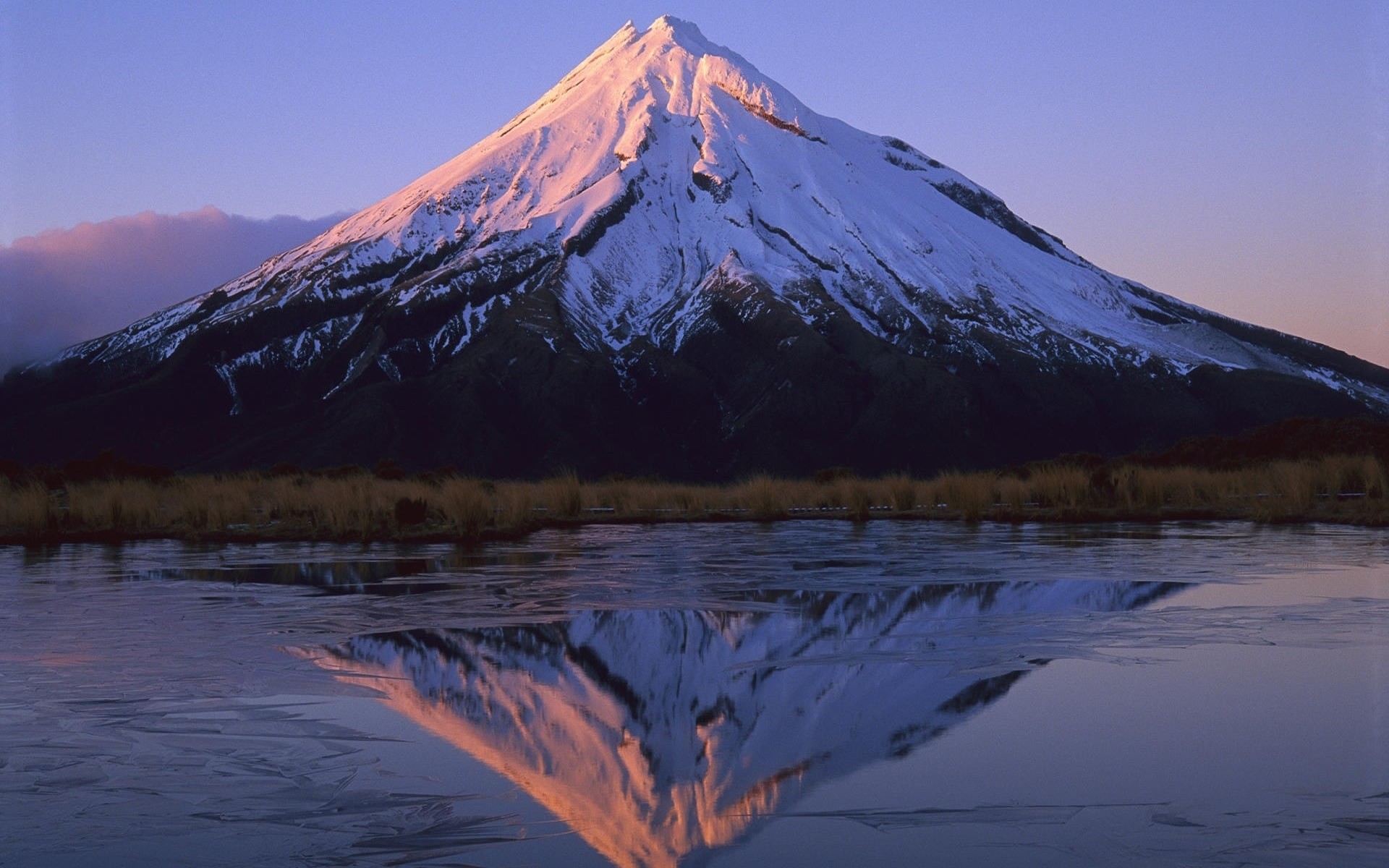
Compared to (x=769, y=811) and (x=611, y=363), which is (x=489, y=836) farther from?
(x=611, y=363)

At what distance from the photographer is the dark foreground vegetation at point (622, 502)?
22812 millimetres

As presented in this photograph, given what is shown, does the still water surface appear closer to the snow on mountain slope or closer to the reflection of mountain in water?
the reflection of mountain in water

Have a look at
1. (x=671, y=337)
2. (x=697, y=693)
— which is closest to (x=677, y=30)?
(x=671, y=337)

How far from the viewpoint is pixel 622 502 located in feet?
97.7

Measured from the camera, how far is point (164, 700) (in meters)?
7.60

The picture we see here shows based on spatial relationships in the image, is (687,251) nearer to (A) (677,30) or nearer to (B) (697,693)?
(A) (677,30)

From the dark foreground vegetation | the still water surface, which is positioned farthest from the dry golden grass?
the still water surface

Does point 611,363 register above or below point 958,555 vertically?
above

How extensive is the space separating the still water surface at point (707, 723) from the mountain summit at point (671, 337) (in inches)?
3200

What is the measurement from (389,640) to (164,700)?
7.75ft

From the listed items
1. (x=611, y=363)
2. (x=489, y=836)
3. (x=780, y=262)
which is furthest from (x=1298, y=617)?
(x=780, y=262)

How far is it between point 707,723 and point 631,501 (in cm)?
2292

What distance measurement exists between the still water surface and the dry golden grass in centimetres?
998

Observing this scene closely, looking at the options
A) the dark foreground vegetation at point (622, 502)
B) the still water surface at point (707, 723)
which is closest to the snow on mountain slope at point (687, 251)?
the dark foreground vegetation at point (622, 502)
